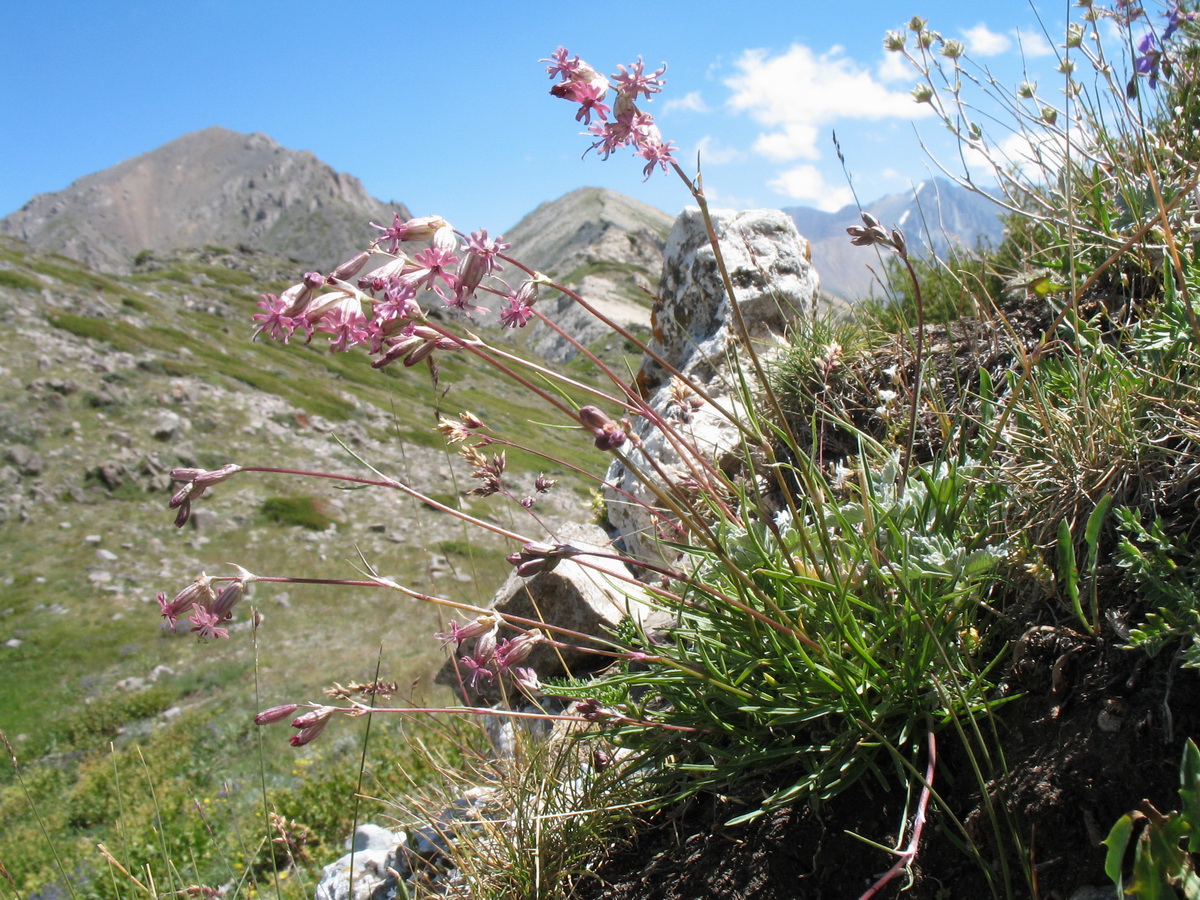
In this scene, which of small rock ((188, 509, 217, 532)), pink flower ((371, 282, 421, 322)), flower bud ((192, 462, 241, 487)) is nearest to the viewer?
pink flower ((371, 282, 421, 322))

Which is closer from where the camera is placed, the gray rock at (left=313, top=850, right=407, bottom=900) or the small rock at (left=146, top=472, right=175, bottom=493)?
the gray rock at (left=313, top=850, right=407, bottom=900)

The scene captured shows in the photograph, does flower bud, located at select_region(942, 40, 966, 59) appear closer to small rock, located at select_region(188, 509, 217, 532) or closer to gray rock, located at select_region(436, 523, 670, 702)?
gray rock, located at select_region(436, 523, 670, 702)

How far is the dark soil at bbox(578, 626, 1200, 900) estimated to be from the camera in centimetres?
167

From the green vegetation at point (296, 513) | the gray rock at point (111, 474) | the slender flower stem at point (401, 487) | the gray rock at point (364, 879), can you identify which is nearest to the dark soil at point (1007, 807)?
the slender flower stem at point (401, 487)

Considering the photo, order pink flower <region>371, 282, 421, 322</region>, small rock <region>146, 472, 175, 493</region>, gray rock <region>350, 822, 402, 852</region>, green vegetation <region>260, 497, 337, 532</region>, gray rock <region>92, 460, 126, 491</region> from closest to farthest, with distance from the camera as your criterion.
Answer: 1. pink flower <region>371, 282, 421, 322</region>
2. gray rock <region>350, 822, 402, 852</region>
3. gray rock <region>92, 460, 126, 491</region>
4. small rock <region>146, 472, 175, 493</region>
5. green vegetation <region>260, 497, 337, 532</region>

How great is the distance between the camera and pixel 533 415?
5497 cm

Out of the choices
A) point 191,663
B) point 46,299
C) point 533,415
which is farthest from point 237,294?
point 191,663

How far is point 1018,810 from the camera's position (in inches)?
70.1

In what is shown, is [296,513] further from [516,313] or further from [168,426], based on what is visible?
[516,313]

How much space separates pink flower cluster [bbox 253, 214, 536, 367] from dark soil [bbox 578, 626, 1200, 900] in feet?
5.56

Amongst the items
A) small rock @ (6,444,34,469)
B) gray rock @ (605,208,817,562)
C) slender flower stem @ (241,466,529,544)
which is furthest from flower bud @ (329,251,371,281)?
small rock @ (6,444,34,469)

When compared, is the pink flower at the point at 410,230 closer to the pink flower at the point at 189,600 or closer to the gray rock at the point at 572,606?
the pink flower at the point at 189,600

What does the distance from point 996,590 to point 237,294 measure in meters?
68.7

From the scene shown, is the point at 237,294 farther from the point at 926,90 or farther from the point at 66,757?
the point at 926,90
